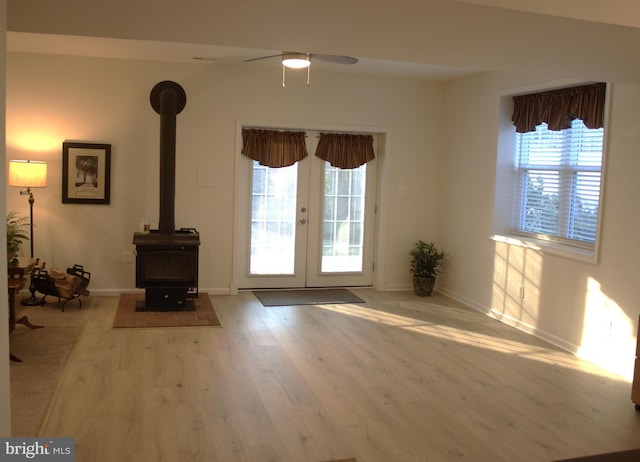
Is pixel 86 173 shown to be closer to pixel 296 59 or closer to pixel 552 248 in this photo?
pixel 296 59

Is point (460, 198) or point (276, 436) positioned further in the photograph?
point (460, 198)

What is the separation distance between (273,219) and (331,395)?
3.45 m

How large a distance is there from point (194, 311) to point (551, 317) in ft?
11.0

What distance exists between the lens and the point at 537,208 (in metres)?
6.06

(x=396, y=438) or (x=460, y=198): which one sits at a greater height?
(x=460, y=198)

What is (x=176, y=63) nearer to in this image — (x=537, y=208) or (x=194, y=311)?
(x=194, y=311)

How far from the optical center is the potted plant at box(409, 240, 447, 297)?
7287 mm

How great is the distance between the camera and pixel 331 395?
4098 millimetres

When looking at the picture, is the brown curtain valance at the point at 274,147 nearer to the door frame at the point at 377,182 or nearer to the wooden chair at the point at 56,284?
the door frame at the point at 377,182

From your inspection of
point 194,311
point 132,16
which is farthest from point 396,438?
point 194,311

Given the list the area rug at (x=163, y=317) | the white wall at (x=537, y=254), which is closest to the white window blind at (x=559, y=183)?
the white wall at (x=537, y=254)

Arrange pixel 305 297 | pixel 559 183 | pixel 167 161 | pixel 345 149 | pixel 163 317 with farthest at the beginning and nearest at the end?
pixel 345 149 < pixel 305 297 < pixel 167 161 < pixel 163 317 < pixel 559 183

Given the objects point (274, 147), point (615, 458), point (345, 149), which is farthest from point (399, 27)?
point (345, 149)

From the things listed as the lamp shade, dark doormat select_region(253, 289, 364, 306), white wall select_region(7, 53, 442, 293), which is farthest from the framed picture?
dark doormat select_region(253, 289, 364, 306)
